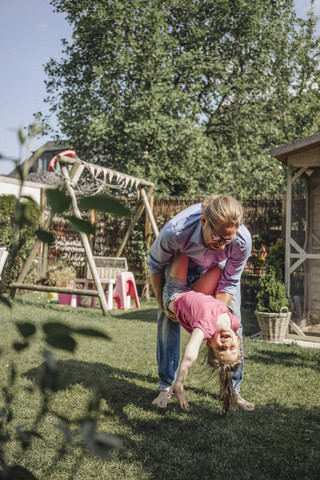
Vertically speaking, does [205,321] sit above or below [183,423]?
above

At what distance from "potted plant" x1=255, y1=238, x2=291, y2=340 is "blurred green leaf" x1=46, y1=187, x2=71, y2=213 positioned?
17.5ft

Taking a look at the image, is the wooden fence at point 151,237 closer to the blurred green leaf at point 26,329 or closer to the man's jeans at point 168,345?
the man's jeans at point 168,345

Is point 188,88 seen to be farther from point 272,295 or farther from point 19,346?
point 19,346

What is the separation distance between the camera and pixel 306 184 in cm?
639

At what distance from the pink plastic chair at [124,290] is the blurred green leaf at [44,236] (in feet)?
23.6

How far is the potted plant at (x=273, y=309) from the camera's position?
18.6 feet

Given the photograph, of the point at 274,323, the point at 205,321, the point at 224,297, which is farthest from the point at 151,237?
the point at 205,321

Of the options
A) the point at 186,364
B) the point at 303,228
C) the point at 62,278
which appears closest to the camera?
the point at 186,364

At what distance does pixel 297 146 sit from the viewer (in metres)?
5.73

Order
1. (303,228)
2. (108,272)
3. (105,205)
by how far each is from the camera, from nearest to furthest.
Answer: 1. (105,205)
2. (303,228)
3. (108,272)

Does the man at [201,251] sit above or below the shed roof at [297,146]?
below

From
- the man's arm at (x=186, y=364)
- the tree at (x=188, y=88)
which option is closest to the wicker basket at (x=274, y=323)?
the man's arm at (x=186, y=364)

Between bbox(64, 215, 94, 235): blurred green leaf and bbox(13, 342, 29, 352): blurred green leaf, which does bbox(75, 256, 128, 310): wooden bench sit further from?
bbox(64, 215, 94, 235): blurred green leaf

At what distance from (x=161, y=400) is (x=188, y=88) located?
13.1m
